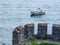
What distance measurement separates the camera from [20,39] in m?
2.33

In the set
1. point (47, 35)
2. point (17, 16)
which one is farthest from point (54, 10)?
point (47, 35)

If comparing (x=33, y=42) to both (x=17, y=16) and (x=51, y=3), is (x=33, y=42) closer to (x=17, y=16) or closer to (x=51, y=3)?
(x=17, y=16)

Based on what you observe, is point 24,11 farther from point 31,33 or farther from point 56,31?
point 56,31

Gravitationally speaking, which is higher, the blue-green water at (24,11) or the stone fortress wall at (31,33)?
the blue-green water at (24,11)

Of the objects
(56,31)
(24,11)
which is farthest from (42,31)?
(24,11)

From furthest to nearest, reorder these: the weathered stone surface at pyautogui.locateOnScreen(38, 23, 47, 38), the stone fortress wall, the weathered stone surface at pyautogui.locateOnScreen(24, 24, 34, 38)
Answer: the weathered stone surface at pyautogui.locateOnScreen(24, 24, 34, 38), the weathered stone surface at pyautogui.locateOnScreen(38, 23, 47, 38), the stone fortress wall

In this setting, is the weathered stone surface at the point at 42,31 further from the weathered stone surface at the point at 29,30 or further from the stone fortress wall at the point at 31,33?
the weathered stone surface at the point at 29,30

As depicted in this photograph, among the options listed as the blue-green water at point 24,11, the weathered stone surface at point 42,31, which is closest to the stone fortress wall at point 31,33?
the weathered stone surface at point 42,31

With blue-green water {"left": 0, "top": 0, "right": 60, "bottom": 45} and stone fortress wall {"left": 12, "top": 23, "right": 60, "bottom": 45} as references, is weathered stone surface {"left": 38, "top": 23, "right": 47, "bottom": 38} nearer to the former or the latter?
stone fortress wall {"left": 12, "top": 23, "right": 60, "bottom": 45}

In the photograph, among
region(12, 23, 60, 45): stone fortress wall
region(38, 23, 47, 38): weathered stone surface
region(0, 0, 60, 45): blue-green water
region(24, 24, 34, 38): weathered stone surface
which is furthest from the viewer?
region(0, 0, 60, 45): blue-green water

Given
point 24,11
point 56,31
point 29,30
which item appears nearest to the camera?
point 56,31

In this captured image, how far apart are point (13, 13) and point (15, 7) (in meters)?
0.42

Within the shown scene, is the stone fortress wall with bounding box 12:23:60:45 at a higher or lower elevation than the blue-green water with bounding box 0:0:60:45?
lower

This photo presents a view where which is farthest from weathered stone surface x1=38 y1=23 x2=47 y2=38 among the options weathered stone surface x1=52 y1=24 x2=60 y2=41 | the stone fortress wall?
weathered stone surface x1=52 y1=24 x2=60 y2=41
